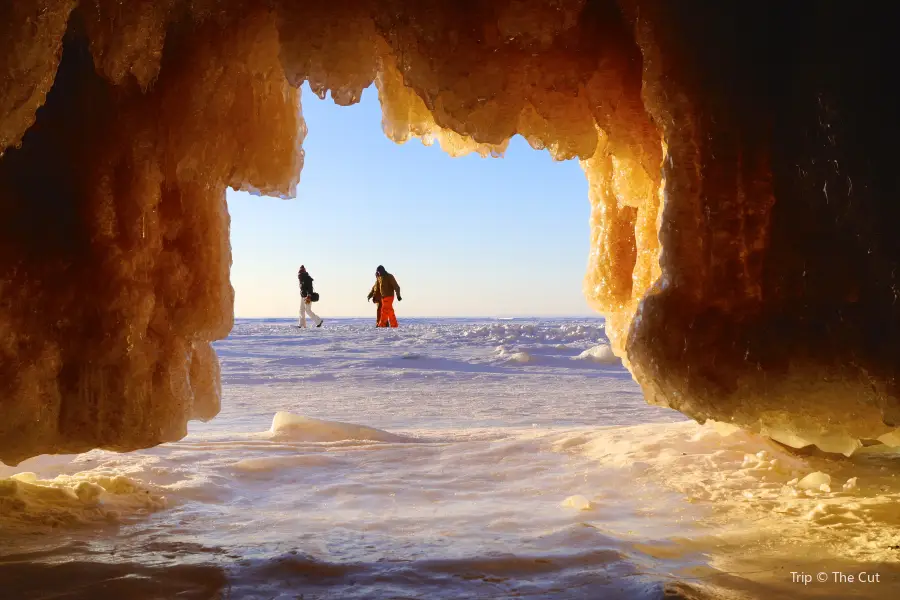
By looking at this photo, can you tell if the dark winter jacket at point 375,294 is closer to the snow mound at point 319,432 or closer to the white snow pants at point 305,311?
the white snow pants at point 305,311

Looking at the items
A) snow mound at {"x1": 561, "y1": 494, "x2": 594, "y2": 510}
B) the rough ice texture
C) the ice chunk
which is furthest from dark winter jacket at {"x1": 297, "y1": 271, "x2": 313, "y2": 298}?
the ice chunk

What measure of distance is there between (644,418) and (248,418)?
349 cm

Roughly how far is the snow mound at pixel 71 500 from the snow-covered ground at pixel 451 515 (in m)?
0.01

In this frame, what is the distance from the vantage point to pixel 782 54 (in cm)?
226

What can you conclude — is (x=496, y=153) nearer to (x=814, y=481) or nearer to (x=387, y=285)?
(x=814, y=481)

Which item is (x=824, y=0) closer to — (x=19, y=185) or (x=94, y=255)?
(x=94, y=255)

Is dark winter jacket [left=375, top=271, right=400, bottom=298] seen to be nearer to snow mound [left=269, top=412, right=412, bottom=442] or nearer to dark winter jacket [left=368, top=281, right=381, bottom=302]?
dark winter jacket [left=368, top=281, right=381, bottom=302]

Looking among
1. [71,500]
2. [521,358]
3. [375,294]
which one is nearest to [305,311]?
[375,294]

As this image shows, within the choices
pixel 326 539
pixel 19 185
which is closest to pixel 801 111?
pixel 326 539

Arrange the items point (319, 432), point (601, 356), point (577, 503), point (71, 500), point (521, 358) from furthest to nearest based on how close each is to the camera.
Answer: point (521, 358) < point (601, 356) < point (319, 432) < point (577, 503) < point (71, 500)

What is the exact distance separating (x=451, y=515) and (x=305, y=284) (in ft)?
40.8

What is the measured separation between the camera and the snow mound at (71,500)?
2.83m

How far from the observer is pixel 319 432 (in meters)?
4.86

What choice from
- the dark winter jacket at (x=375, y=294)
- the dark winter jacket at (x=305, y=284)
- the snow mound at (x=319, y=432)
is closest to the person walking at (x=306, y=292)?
the dark winter jacket at (x=305, y=284)
